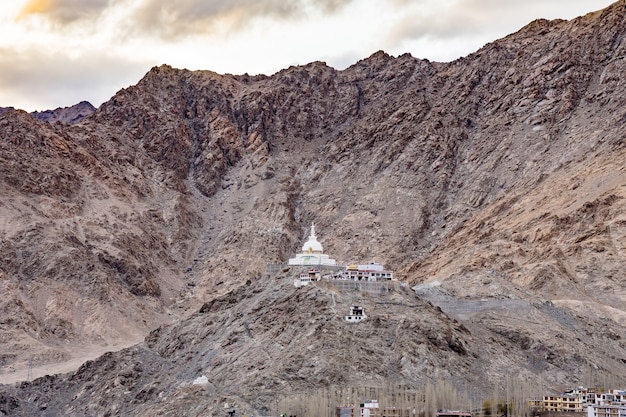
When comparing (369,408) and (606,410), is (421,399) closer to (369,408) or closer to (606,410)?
(369,408)

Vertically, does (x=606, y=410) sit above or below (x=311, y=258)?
below

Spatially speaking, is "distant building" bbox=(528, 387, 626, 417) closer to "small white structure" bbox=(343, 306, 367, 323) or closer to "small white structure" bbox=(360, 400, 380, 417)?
"small white structure" bbox=(360, 400, 380, 417)

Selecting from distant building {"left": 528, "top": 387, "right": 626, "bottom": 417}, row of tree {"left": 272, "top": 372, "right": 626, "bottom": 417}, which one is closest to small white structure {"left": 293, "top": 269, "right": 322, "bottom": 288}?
row of tree {"left": 272, "top": 372, "right": 626, "bottom": 417}

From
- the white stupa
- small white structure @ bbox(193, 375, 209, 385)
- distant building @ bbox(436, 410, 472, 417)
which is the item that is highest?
the white stupa

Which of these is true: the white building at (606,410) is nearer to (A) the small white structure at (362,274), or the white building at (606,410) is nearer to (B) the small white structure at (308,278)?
(A) the small white structure at (362,274)

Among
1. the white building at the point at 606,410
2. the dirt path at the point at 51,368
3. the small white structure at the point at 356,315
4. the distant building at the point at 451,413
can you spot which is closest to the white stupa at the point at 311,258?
the small white structure at the point at 356,315

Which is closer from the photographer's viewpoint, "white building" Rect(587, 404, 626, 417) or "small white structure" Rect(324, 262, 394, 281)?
"white building" Rect(587, 404, 626, 417)

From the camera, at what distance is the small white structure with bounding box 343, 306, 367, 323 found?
12625 cm

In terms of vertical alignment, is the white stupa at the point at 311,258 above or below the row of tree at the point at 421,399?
above

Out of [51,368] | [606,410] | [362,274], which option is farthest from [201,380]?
[51,368]

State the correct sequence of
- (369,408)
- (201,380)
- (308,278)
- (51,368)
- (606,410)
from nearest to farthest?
(369,408)
(606,410)
(201,380)
(308,278)
(51,368)

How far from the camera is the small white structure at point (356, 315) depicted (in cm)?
12625

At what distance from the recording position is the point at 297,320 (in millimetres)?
128125

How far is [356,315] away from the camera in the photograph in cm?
12712
